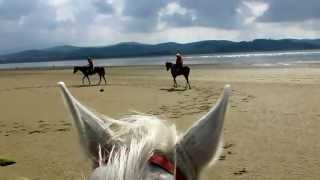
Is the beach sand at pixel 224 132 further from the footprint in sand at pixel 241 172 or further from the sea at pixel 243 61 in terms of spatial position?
the sea at pixel 243 61

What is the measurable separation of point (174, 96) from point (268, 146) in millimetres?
9278

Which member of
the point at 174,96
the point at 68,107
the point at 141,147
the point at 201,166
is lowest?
the point at 174,96

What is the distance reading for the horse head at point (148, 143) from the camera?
1.54 metres

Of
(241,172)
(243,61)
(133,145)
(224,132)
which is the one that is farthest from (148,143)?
(243,61)

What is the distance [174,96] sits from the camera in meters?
17.3

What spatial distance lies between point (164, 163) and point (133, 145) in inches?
5.5

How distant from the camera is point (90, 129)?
5.69 ft

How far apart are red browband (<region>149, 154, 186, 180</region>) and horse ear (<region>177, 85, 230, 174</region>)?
0.05 m

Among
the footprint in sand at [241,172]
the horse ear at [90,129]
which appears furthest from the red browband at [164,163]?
the footprint in sand at [241,172]

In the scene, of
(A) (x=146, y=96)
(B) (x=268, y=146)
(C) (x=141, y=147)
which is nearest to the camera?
(C) (x=141, y=147)

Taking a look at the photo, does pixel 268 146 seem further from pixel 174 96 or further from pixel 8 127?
pixel 174 96

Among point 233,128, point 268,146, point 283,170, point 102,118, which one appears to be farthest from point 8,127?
point 102,118

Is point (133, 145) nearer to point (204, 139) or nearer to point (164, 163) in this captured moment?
point (164, 163)

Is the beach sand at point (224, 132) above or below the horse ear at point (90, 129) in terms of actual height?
below
